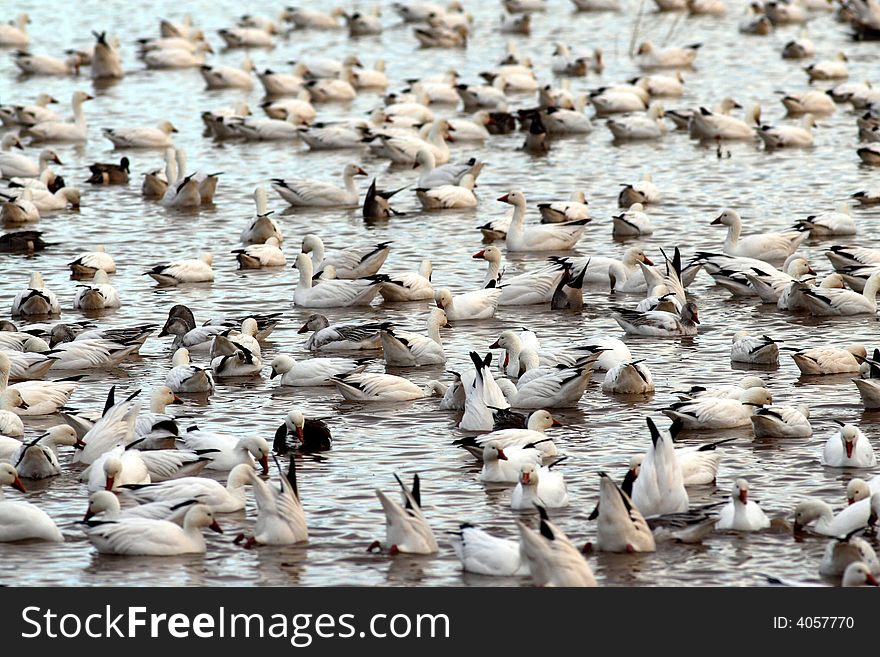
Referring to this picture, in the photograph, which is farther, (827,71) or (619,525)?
(827,71)

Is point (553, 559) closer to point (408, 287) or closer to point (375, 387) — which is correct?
point (375, 387)

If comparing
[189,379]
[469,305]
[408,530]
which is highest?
[408,530]

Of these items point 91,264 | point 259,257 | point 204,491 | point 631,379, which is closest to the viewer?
point 204,491

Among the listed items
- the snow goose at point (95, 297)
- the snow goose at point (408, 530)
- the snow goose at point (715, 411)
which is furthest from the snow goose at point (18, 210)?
the snow goose at point (408, 530)

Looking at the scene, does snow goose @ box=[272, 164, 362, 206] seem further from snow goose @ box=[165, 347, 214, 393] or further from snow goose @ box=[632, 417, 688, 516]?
snow goose @ box=[632, 417, 688, 516]

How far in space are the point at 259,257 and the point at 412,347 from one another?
470cm

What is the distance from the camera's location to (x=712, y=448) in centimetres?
1180

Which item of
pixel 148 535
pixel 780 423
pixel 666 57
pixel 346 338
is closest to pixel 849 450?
pixel 780 423

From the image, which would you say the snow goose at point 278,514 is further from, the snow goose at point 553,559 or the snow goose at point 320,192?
the snow goose at point 320,192

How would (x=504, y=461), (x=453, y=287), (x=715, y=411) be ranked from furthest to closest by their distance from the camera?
(x=453, y=287)
(x=715, y=411)
(x=504, y=461)

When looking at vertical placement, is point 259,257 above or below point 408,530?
below

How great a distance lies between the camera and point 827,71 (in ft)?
105

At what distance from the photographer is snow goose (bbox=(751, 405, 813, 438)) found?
1258 cm

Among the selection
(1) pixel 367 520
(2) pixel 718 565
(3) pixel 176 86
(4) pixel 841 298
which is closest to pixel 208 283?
(4) pixel 841 298
